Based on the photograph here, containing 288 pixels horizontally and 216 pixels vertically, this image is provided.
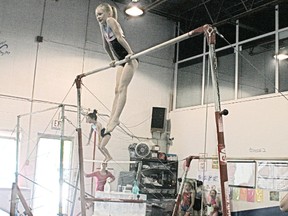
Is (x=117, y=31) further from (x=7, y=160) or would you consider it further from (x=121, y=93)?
(x=7, y=160)

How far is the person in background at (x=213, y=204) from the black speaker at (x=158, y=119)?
2.37 meters

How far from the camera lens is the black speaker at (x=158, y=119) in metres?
10.5

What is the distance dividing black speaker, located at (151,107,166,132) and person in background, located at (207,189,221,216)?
2372mm

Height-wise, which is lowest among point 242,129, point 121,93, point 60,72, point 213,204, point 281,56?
point 213,204

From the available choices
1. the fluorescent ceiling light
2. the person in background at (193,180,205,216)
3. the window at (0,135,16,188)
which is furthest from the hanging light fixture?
the person in background at (193,180,205,216)

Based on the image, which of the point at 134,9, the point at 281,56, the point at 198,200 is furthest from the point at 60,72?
the point at 281,56

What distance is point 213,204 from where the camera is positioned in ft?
28.0

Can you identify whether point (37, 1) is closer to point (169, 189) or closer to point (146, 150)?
point (146, 150)

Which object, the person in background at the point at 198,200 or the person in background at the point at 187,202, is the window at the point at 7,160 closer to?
the person in background at the point at 187,202

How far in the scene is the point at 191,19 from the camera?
10859 mm

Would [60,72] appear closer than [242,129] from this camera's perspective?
No

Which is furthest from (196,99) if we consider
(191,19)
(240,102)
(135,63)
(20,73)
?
(135,63)

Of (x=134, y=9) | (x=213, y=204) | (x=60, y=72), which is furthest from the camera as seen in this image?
(x=60, y=72)

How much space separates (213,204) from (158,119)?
9.15 ft
